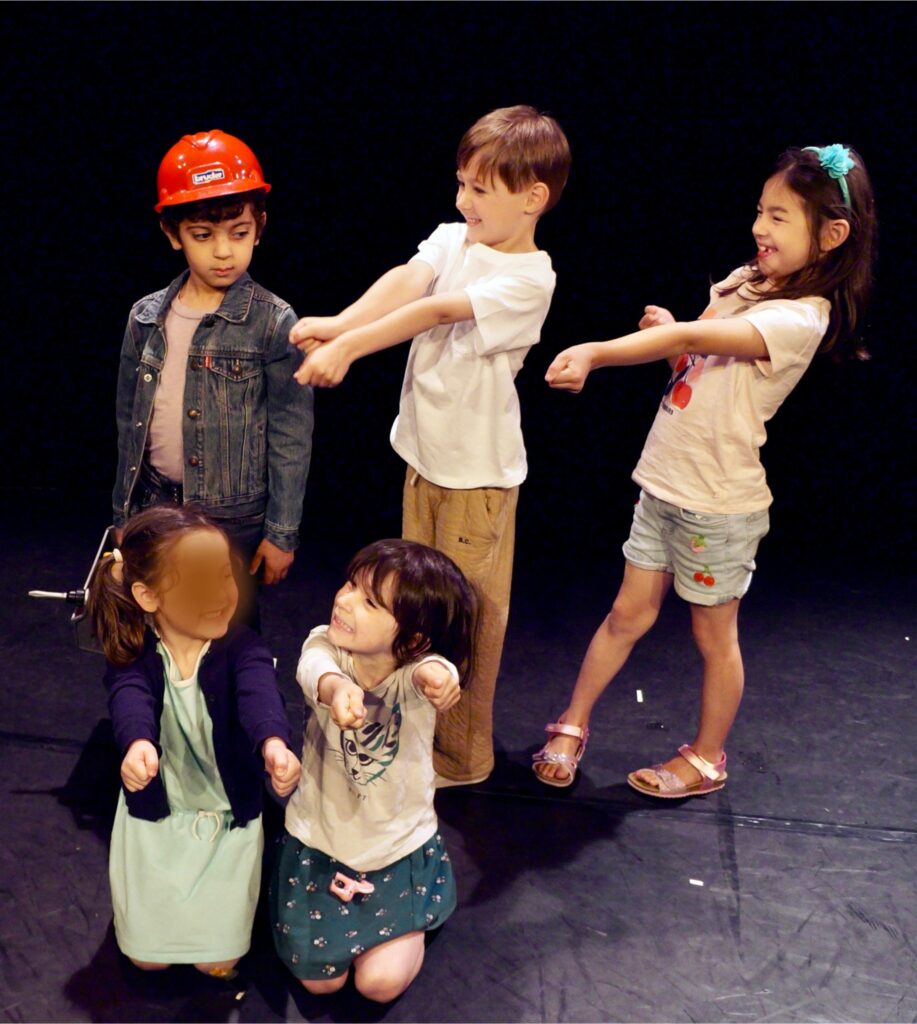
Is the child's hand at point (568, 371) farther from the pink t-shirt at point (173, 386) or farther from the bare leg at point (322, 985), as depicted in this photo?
the bare leg at point (322, 985)

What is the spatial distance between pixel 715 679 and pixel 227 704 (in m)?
0.99

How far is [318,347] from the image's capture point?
1788 millimetres

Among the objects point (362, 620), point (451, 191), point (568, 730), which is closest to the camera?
point (362, 620)

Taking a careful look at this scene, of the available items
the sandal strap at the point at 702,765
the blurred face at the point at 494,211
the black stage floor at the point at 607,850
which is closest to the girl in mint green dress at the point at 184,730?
the black stage floor at the point at 607,850

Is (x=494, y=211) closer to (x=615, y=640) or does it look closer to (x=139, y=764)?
(x=615, y=640)

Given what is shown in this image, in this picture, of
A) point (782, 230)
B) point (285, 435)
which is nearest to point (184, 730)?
point (285, 435)

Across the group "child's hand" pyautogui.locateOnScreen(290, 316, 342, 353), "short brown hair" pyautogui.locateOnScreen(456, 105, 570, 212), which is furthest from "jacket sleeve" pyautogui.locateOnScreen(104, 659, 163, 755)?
"short brown hair" pyautogui.locateOnScreen(456, 105, 570, 212)

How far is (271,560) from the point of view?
7.00 ft

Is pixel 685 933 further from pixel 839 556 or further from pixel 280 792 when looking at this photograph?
pixel 839 556

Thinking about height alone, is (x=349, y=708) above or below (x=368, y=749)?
above

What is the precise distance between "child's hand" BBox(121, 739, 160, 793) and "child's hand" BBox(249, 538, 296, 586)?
19.6 inches

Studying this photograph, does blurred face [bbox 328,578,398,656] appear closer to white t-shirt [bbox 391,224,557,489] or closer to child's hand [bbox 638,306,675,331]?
white t-shirt [bbox 391,224,557,489]

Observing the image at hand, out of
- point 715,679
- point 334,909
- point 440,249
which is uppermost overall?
point 440,249

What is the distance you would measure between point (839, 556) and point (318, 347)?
2.11 m
